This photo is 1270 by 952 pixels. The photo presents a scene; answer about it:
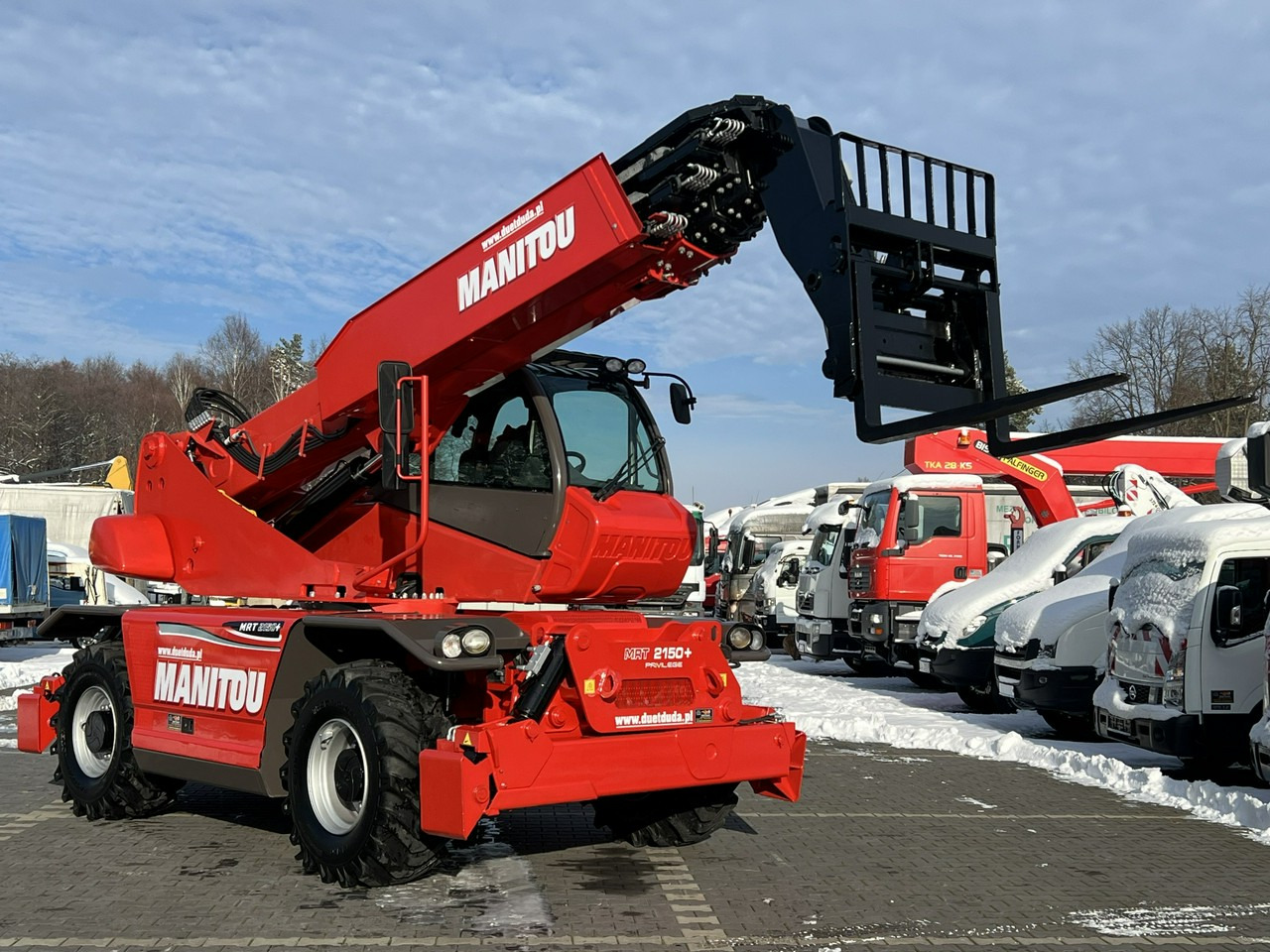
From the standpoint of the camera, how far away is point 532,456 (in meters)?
7.82

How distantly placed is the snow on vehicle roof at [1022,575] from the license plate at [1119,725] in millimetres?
5173

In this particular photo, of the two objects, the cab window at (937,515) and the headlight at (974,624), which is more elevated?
the cab window at (937,515)

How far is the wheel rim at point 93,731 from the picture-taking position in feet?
30.3

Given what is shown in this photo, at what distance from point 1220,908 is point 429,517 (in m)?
4.81

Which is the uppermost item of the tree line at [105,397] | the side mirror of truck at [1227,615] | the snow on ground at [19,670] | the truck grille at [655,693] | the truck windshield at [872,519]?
the tree line at [105,397]

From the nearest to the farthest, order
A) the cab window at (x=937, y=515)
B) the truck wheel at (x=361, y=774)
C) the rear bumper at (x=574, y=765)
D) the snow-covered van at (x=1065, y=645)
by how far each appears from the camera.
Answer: the rear bumper at (x=574, y=765), the truck wheel at (x=361, y=774), the snow-covered van at (x=1065, y=645), the cab window at (x=937, y=515)

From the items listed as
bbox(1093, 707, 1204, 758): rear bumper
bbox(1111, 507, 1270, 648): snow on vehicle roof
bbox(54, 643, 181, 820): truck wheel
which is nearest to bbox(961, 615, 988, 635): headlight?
bbox(1111, 507, 1270, 648): snow on vehicle roof

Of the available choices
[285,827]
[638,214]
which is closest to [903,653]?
[285,827]

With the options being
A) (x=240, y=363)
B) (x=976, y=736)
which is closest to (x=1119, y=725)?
(x=976, y=736)

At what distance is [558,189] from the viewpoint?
7.03 metres

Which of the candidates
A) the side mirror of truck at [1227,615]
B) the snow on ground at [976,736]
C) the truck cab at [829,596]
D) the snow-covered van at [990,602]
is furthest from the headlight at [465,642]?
the truck cab at [829,596]

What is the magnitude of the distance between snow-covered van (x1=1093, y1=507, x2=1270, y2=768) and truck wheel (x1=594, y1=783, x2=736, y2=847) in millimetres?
4263

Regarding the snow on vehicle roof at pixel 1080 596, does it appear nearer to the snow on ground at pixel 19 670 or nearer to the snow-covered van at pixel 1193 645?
the snow-covered van at pixel 1193 645

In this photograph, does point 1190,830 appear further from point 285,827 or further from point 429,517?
point 285,827
